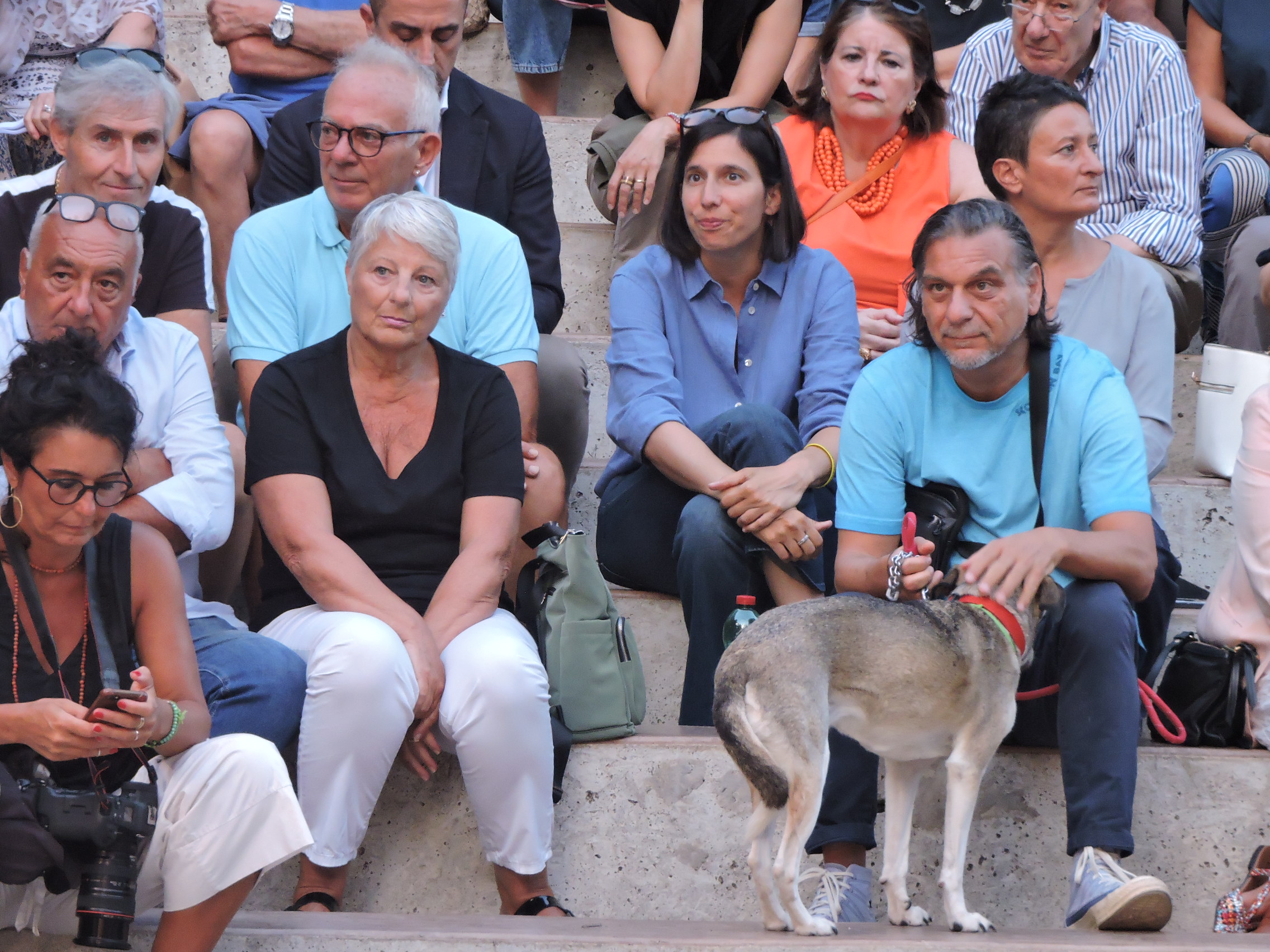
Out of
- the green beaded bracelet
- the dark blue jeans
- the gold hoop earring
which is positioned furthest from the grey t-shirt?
the gold hoop earring

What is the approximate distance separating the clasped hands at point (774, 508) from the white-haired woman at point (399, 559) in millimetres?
456

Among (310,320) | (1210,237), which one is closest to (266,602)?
(310,320)

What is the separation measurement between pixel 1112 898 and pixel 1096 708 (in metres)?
0.34

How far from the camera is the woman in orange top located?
386 centimetres

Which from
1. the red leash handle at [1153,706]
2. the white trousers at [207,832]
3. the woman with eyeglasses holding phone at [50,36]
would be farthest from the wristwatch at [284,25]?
the red leash handle at [1153,706]

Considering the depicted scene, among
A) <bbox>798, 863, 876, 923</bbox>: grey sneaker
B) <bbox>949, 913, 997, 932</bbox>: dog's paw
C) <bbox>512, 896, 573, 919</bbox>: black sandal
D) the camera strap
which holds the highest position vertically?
the camera strap

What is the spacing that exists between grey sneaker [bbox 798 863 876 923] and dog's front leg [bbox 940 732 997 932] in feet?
0.68

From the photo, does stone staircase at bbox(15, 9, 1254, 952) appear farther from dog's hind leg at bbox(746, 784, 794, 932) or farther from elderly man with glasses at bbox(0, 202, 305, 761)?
dog's hind leg at bbox(746, 784, 794, 932)

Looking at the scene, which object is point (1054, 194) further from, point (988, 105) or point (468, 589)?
point (468, 589)

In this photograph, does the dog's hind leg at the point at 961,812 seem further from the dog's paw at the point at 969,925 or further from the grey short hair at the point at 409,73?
the grey short hair at the point at 409,73

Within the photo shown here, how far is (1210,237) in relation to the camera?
4.54 metres

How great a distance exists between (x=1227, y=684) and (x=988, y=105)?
148 cm

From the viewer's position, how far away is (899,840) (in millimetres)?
2502

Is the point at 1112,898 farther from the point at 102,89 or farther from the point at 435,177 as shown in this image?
the point at 102,89
